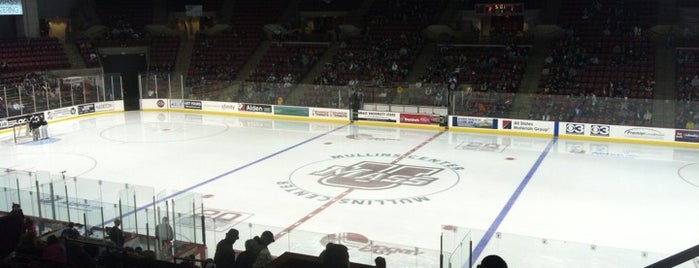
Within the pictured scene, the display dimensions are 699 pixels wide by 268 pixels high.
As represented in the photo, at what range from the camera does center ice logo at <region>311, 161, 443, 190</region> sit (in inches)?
711

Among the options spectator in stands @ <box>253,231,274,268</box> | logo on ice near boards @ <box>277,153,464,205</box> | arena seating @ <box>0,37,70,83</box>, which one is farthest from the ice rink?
arena seating @ <box>0,37,70,83</box>

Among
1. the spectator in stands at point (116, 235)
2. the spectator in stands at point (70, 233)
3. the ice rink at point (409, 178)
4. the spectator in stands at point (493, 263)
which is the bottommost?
the ice rink at point (409, 178)

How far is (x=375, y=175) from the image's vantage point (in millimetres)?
19125

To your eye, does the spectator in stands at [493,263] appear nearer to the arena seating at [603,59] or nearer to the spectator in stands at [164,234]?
the spectator in stands at [164,234]

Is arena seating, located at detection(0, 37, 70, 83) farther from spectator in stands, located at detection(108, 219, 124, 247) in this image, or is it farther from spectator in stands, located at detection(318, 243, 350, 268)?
spectator in stands, located at detection(318, 243, 350, 268)

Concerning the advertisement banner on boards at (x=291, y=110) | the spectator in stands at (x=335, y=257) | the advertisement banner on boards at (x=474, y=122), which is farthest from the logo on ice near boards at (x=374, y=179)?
the spectator in stands at (x=335, y=257)

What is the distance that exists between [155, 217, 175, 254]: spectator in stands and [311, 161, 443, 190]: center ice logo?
311 inches

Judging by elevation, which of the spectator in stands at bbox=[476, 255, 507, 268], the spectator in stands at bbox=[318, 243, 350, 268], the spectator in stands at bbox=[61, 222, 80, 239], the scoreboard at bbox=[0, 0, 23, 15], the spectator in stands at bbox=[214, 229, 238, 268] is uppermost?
the scoreboard at bbox=[0, 0, 23, 15]

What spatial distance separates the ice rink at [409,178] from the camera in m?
14.3

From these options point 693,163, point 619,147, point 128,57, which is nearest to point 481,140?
point 619,147

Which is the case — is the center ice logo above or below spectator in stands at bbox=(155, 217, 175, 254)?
below

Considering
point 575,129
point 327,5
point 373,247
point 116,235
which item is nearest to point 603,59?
point 575,129

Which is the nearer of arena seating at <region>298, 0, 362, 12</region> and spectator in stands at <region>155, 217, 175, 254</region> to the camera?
spectator in stands at <region>155, 217, 175, 254</region>

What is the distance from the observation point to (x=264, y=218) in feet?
49.4
